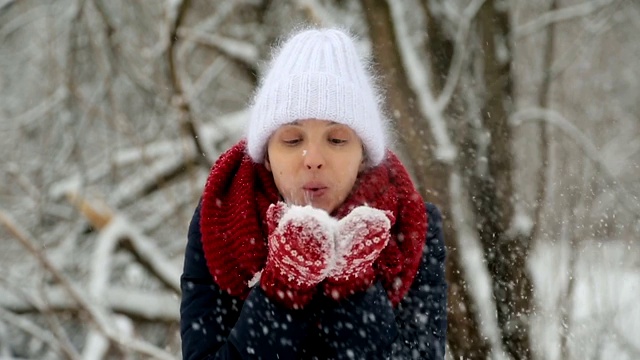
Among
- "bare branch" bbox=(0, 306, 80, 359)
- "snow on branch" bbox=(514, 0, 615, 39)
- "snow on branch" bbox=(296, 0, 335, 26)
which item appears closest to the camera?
"snow on branch" bbox=(296, 0, 335, 26)

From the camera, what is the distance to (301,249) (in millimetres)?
1181

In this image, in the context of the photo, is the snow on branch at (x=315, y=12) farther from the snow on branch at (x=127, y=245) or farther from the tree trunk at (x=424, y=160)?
the snow on branch at (x=127, y=245)

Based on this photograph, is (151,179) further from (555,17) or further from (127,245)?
(555,17)

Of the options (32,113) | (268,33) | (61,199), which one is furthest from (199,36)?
(32,113)

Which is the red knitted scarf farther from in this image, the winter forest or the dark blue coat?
the winter forest

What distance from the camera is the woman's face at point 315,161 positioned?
1332 mm

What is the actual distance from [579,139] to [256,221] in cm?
252

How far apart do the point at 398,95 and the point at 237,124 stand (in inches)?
59.0

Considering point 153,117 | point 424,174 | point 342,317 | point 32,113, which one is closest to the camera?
point 342,317

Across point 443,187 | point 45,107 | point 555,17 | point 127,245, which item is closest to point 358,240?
point 443,187

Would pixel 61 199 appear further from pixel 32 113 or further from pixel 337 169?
pixel 337 169

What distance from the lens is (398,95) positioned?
3225 mm

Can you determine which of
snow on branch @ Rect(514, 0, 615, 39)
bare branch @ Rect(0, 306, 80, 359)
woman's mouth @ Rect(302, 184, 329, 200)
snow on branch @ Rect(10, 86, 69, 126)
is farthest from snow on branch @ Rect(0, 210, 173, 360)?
snow on branch @ Rect(10, 86, 69, 126)

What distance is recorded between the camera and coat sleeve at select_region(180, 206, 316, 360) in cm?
128
